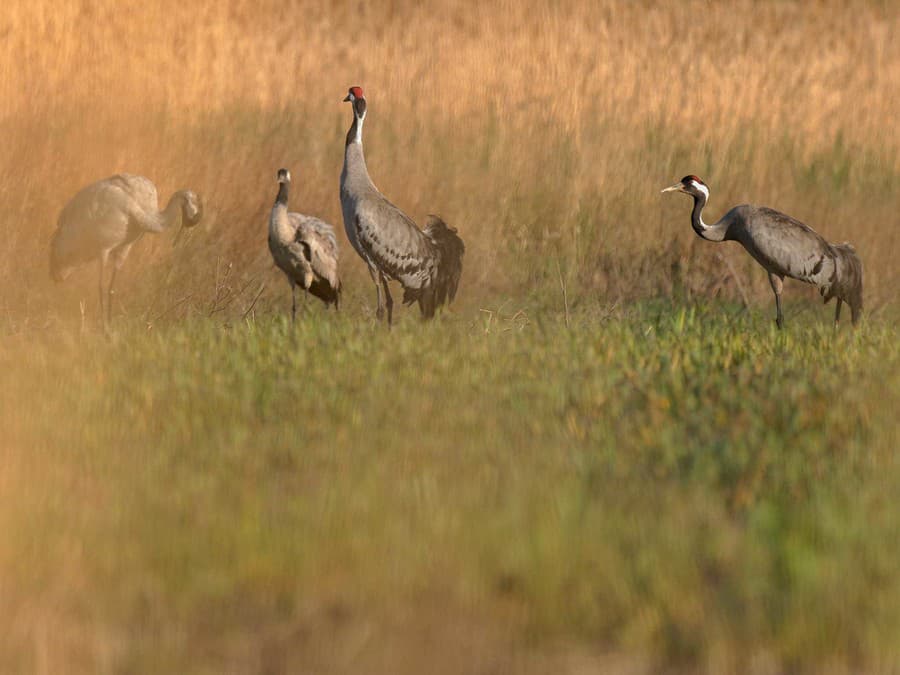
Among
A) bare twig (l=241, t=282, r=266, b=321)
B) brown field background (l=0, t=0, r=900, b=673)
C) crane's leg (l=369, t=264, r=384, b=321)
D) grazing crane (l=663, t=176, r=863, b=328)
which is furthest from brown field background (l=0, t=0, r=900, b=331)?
grazing crane (l=663, t=176, r=863, b=328)

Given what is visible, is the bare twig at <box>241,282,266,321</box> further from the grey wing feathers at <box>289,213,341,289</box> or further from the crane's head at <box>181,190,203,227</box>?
the crane's head at <box>181,190,203,227</box>

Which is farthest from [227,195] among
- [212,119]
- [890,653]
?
[890,653]

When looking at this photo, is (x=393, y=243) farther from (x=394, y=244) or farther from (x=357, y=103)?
(x=357, y=103)

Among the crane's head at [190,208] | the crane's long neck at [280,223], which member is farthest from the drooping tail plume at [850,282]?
the crane's head at [190,208]

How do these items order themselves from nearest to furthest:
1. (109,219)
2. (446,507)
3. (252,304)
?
(446,507) → (109,219) → (252,304)

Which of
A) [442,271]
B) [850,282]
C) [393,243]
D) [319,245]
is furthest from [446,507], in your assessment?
[850,282]

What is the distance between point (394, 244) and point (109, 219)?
1.78 metres

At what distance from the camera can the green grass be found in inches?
131

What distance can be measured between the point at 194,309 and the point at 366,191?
4.74 ft

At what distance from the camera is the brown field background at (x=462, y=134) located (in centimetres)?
996

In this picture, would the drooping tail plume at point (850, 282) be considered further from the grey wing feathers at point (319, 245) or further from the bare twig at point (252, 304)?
the bare twig at point (252, 304)

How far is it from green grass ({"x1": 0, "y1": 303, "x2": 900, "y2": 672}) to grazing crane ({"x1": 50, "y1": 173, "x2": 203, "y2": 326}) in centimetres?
198

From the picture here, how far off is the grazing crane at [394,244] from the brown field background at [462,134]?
79cm

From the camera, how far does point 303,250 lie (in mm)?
9234
